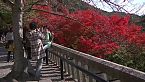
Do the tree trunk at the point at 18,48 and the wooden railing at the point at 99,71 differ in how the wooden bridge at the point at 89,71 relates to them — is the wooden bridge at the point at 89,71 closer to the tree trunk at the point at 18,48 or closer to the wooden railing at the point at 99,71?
the wooden railing at the point at 99,71

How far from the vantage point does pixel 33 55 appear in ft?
33.3

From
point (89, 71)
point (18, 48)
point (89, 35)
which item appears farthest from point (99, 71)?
point (89, 35)

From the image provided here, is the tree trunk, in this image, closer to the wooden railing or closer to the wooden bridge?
the wooden bridge

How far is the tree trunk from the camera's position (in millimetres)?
10352

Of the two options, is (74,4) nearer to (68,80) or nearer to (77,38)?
(68,80)

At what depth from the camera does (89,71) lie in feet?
26.2

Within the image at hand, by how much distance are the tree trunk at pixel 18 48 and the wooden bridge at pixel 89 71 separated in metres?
0.73

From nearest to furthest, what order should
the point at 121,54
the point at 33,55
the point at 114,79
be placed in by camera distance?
the point at 114,79, the point at 33,55, the point at 121,54

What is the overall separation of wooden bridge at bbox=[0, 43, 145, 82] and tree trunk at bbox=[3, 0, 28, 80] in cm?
73

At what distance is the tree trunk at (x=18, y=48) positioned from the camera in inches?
408

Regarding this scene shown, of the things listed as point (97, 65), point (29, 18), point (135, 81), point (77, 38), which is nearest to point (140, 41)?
point (77, 38)

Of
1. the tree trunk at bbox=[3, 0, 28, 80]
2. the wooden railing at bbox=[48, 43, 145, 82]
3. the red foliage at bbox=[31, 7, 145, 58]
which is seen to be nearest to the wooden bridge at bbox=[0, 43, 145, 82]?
the wooden railing at bbox=[48, 43, 145, 82]

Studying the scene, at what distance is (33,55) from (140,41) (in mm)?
14227

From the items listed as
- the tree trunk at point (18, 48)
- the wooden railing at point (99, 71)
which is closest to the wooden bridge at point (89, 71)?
the wooden railing at point (99, 71)
